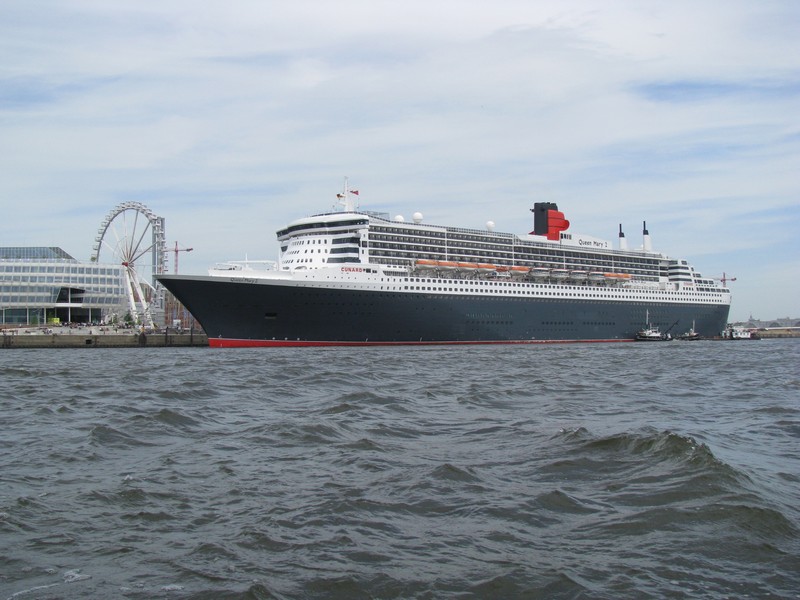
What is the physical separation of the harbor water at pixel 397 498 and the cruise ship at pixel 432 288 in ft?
89.1

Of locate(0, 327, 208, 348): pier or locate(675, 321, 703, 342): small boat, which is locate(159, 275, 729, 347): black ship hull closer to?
locate(675, 321, 703, 342): small boat

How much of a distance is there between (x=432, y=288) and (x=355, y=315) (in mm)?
7392

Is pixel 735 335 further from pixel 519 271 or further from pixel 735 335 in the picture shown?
pixel 519 271

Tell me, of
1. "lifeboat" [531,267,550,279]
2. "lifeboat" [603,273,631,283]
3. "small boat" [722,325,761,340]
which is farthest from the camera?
"small boat" [722,325,761,340]

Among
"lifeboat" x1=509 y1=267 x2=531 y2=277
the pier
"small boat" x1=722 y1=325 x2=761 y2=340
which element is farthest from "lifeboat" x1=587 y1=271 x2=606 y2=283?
the pier

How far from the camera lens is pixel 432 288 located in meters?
51.9

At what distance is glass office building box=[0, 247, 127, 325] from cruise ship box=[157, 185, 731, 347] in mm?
49245

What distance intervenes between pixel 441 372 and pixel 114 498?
1872cm

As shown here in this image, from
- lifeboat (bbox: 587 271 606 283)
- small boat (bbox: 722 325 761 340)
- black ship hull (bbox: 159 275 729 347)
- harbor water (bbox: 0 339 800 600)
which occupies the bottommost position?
harbor water (bbox: 0 339 800 600)

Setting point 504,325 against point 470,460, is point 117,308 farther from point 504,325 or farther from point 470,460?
point 470,460

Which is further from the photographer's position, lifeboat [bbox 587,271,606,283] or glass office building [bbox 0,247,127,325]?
glass office building [bbox 0,247,127,325]

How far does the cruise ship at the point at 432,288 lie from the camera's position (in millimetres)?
45250

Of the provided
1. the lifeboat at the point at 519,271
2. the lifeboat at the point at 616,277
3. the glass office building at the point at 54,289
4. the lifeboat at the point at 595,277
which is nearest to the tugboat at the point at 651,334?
the lifeboat at the point at 616,277

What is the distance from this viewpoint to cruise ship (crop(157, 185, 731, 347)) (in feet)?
148
